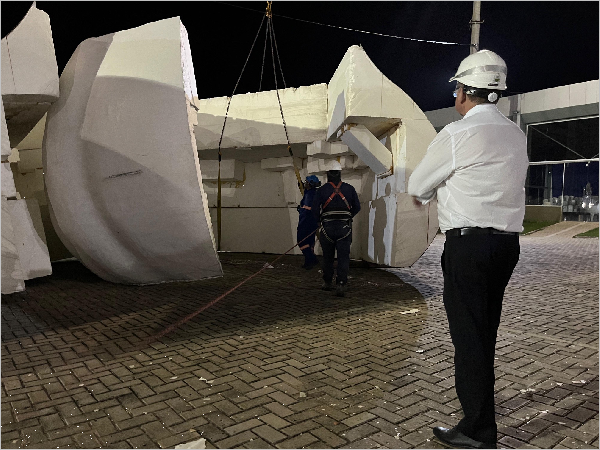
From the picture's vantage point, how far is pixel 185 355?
3.71 metres

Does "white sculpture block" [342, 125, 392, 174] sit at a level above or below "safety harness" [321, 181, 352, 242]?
above

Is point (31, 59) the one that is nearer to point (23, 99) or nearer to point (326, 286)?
point (23, 99)

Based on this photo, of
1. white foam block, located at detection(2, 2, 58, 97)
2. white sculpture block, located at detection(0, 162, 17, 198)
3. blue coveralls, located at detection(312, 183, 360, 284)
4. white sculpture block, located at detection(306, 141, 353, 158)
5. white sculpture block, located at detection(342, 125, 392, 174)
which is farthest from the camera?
white sculpture block, located at detection(306, 141, 353, 158)

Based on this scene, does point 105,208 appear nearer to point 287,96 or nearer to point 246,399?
point 246,399

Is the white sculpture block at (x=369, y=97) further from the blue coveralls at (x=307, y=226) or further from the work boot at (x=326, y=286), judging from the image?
the work boot at (x=326, y=286)

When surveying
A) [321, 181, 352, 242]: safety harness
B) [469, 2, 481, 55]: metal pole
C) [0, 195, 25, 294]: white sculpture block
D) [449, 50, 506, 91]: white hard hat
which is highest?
[469, 2, 481, 55]: metal pole

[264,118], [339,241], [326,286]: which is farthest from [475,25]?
[326,286]

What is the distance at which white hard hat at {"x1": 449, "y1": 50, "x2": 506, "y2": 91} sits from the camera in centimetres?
230

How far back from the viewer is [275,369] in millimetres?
3414

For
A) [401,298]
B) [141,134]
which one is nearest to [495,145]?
[401,298]

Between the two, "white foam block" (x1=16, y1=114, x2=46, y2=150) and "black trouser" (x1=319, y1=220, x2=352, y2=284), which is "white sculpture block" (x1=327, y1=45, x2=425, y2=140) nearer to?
"black trouser" (x1=319, y1=220, x2=352, y2=284)

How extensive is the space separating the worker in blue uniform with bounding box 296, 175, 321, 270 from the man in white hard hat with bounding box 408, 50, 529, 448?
5.67 metres

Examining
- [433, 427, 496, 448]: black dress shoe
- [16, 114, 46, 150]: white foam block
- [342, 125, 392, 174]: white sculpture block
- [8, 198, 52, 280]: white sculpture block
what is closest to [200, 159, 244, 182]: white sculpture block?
[16, 114, 46, 150]: white foam block

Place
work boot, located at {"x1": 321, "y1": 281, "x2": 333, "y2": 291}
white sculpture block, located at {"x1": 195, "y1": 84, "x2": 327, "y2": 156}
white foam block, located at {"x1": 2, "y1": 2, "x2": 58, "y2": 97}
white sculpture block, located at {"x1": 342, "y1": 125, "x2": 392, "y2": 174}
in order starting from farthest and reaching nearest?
white sculpture block, located at {"x1": 195, "y1": 84, "x2": 327, "y2": 156}
white sculpture block, located at {"x1": 342, "y1": 125, "x2": 392, "y2": 174}
work boot, located at {"x1": 321, "y1": 281, "x2": 333, "y2": 291}
white foam block, located at {"x1": 2, "y1": 2, "x2": 58, "y2": 97}
